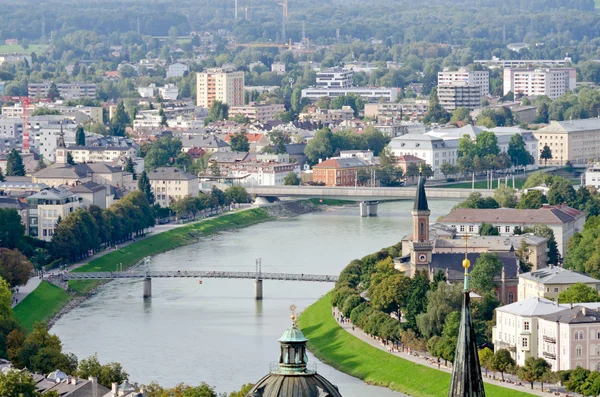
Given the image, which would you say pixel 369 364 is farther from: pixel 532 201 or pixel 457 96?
pixel 457 96

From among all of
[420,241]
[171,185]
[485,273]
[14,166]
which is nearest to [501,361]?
[485,273]

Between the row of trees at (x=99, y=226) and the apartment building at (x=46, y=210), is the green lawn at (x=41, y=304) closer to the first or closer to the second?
the row of trees at (x=99, y=226)

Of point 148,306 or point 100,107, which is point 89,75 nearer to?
point 100,107

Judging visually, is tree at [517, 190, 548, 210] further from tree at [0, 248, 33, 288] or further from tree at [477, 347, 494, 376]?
tree at [477, 347, 494, 376]

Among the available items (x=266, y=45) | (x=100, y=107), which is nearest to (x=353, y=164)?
(x=100, y=107)

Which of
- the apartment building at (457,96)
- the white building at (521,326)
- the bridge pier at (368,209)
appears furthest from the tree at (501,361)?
the apartment building at (457,96)

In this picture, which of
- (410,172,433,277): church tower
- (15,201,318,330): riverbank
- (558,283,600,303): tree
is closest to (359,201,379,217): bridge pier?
(15,201,318,330): riverbank
